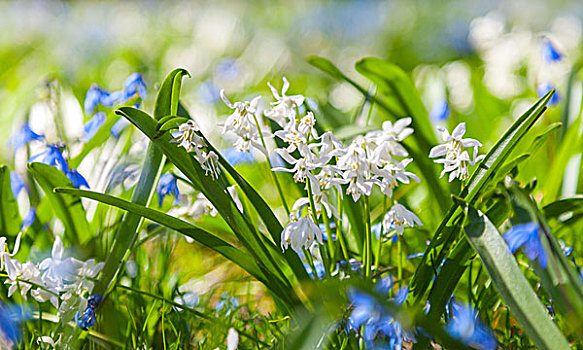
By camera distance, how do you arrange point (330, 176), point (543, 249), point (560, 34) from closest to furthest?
1. point (543, 249)
2. point (330, 176)
3. point (560, 34)

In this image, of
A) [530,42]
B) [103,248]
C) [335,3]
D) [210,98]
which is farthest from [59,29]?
[103,248]

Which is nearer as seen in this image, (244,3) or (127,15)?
(127,15)

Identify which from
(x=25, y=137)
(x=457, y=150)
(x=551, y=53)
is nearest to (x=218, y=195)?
(x=457, y=150)

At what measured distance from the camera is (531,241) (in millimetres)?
1062

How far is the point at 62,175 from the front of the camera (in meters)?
1.51

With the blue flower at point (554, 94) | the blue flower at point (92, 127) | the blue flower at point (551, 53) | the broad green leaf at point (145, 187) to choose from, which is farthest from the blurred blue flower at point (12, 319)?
the blue flower at point (551, 53)

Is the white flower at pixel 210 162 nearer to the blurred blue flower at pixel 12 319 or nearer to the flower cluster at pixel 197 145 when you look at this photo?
the flower cluster at pixel 197 145

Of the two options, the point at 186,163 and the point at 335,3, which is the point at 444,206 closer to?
the point at 186,163

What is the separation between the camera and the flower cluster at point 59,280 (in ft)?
4.49

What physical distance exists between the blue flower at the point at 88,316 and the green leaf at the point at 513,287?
84 cm

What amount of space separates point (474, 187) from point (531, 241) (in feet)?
0.84

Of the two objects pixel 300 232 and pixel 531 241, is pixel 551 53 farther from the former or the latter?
pixel 300 232

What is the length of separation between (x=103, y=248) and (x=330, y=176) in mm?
816

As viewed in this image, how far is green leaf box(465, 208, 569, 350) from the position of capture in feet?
3.27
